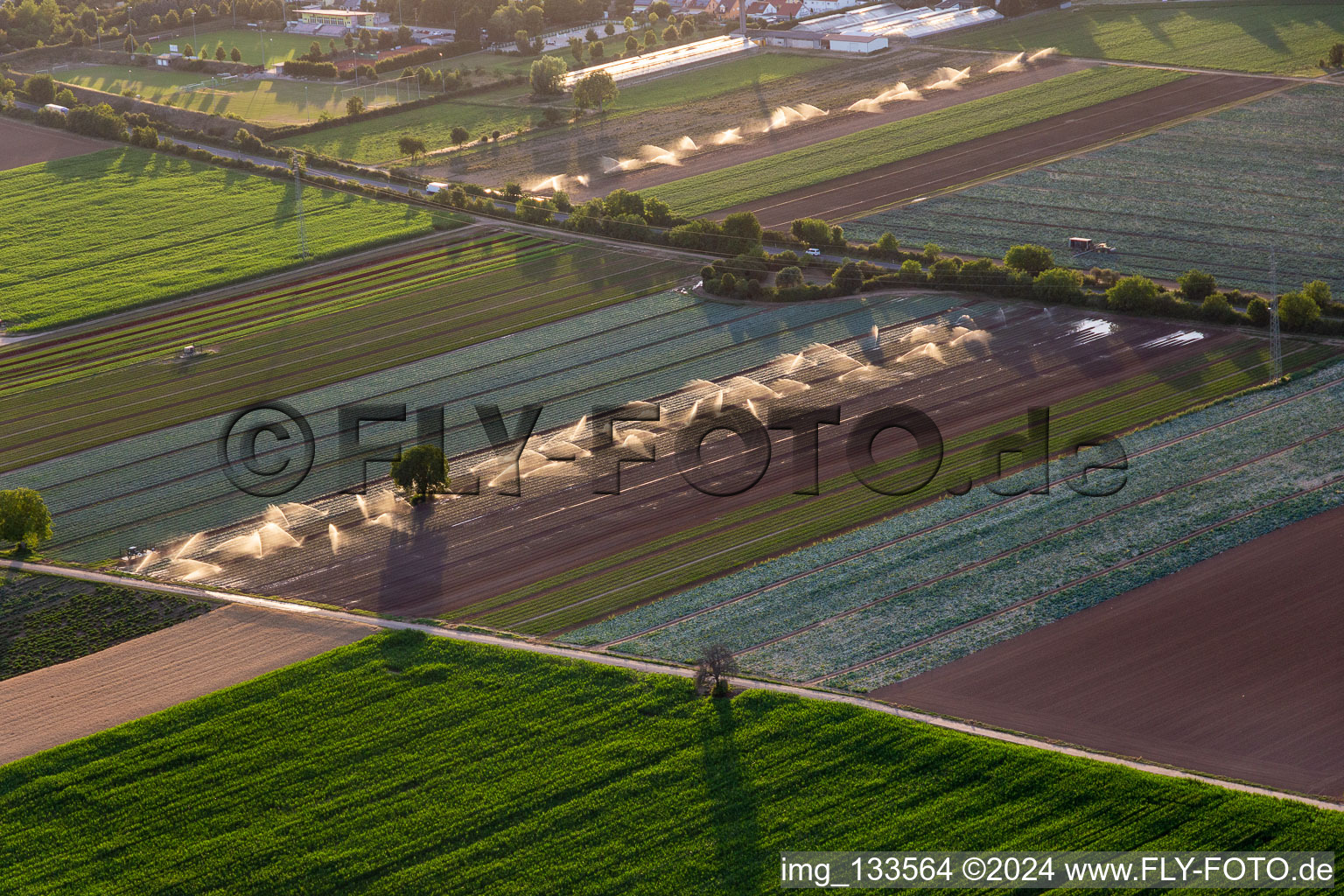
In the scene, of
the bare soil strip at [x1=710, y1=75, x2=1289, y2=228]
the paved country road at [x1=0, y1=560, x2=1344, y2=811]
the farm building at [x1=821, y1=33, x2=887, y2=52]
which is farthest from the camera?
the farm building at [x1=821, y1=33, x2=887, y2=52]

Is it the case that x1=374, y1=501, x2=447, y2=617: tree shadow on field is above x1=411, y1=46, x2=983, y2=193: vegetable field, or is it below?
below

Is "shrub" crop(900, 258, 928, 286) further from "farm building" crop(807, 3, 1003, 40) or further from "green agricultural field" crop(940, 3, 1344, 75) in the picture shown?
"farm building" crop(807, 3, 1003, 40)

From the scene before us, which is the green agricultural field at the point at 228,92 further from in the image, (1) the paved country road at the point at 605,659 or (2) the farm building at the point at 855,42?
(1) the paved country road at the point at 605,659

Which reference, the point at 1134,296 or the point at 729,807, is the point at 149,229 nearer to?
the point at 1134,296

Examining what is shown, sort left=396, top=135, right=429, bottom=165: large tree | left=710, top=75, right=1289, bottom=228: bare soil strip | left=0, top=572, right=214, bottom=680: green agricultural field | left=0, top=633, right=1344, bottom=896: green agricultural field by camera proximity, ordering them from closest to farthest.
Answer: left=0, top=633, right=1344, bottom=896: green agricultural field < left=0, top=572, right=214, bottom=680: green agricultural field < left=710, top=75, right=1289, bottom=228: bare soil strip < left=396, top=135, right=429, bottom=165: large tree

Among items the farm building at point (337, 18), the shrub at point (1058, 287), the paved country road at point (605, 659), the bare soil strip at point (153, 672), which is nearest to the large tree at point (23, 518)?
the paved country road at point (605, 659)

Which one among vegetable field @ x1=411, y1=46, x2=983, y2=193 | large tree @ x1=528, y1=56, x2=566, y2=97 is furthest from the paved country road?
large tree @ x1=528, y1=56, x2=566, y2=97

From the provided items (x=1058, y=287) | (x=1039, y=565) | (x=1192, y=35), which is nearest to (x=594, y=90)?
(x=1058, y=287)
